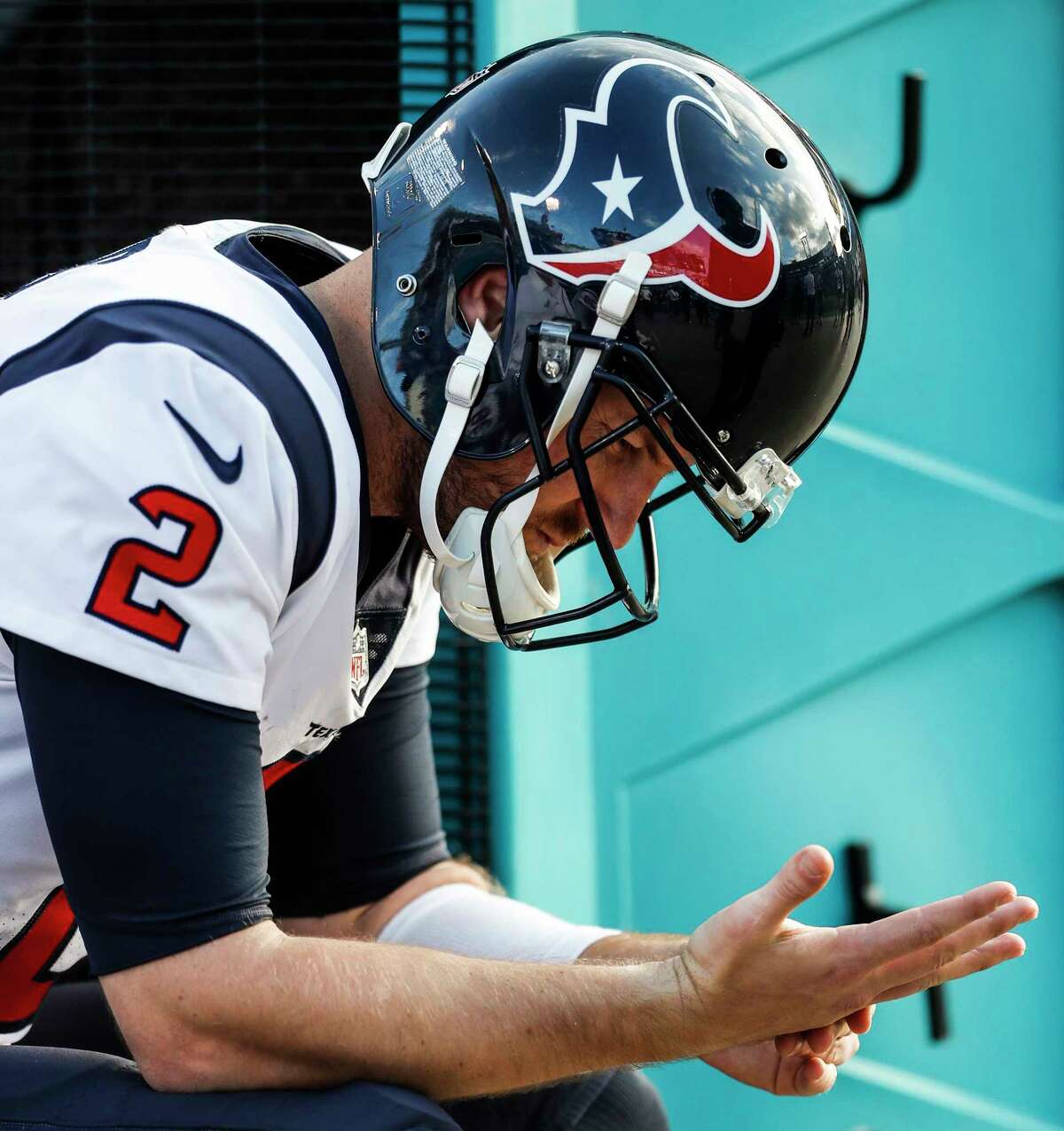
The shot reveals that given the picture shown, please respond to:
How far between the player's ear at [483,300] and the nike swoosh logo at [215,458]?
32 cm

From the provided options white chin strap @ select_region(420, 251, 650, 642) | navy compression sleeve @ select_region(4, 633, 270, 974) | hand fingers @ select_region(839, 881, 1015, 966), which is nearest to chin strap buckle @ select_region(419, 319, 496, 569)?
white chin strap @ select_region(420, 251, 650, 642)

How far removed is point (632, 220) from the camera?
1.44 meters

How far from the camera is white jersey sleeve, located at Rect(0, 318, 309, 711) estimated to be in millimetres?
1221

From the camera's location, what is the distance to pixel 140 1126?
127 centimetres

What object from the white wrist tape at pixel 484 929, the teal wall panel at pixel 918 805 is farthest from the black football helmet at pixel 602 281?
the teal wall panel at pixel 918 805

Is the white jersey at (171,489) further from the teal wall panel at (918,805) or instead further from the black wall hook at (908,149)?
the black wall hook at (908,149)

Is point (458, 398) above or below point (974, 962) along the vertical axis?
above

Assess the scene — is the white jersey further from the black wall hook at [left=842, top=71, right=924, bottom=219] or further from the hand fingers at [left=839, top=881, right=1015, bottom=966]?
the black wall hook at [left=842, top=71, right=924, bottom=219]

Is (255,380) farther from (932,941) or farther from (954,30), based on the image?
(954,30)

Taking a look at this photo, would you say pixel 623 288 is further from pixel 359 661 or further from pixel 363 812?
pixel 363 812

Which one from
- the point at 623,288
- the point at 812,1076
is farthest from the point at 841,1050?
the point at 623,288

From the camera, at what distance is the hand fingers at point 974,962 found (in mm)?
1466

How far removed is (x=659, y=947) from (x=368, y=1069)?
1.57ft

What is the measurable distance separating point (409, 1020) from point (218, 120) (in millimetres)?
1747
